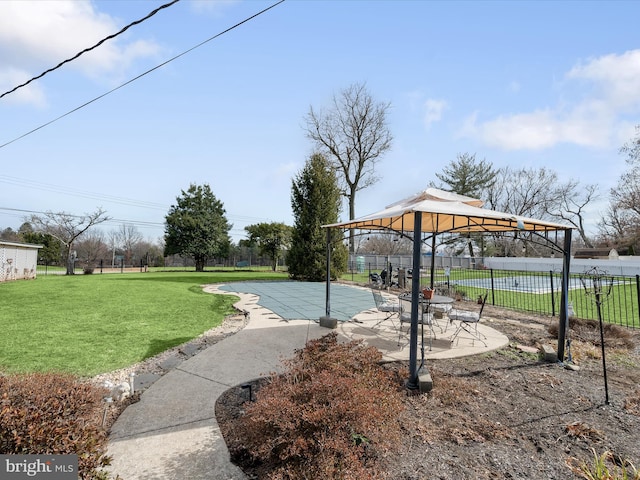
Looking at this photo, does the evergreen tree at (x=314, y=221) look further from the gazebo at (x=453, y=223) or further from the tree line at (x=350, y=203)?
the gazebo at (x=453, y=223)

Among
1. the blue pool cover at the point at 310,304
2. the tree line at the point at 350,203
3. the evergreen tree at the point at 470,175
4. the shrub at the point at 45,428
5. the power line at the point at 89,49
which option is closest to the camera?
the shrub at the point at 45,428

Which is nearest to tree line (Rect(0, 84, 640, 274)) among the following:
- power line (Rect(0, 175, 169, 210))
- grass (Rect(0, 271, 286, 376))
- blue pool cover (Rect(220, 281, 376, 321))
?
power line (Rect(0, 175, 169, 210))

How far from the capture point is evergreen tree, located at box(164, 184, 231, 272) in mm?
31188

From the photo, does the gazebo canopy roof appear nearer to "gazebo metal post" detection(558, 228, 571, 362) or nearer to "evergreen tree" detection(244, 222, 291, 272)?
"gazebo metal post" detection(558, 228, 571, 362)

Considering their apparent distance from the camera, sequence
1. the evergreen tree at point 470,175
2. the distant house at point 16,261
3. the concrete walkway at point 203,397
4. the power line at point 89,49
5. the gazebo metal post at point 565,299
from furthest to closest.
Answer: the evergreen tree at point 470,175
the distant house at point 16,261
the gazebo metal post at point 565,299
the power line at point 89,49
the concrete walkway at point 203,397

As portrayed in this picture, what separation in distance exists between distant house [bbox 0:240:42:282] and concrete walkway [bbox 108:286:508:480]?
1662 cm

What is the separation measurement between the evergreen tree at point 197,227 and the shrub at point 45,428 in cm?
3068

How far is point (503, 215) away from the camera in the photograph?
4340mm

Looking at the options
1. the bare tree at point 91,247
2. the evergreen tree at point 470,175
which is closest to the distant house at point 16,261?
the bare tree at point 91,247

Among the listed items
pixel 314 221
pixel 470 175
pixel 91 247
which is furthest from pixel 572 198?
pixel 91 247

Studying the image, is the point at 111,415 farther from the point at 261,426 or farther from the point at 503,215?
the point at 503,215

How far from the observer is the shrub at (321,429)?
6.91 feet

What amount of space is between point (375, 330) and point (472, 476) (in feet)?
14.8

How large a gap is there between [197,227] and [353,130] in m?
18.2
